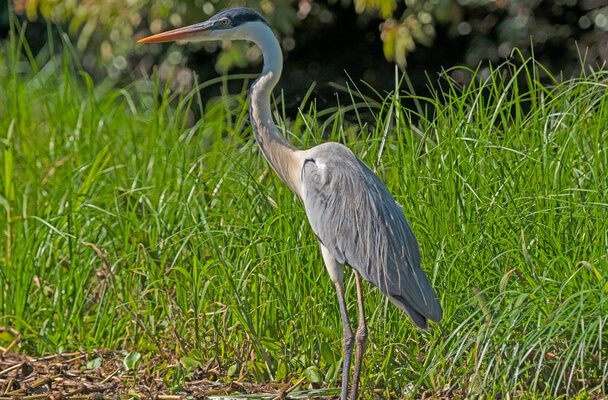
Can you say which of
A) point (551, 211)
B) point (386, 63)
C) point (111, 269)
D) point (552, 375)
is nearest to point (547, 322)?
point (552, 375)

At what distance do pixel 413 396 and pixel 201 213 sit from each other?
1220 mm

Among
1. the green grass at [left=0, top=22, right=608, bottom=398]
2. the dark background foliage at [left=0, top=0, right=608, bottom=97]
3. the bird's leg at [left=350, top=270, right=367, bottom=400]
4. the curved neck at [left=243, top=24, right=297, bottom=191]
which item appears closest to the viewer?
the green grass at [left=0, top=22, right=608, bottom=398]

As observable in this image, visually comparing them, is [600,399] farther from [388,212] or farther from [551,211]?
[388,212]

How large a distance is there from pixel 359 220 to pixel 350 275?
373mm

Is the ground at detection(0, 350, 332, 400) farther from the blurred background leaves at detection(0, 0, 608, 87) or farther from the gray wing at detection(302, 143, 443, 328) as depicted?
the blurred background leaves at detection(0, 0, 608, 87)

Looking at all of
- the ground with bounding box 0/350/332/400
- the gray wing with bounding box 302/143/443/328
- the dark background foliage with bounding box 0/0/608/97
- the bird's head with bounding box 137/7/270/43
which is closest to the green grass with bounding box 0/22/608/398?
the ground with bounding box 0/350/332/400

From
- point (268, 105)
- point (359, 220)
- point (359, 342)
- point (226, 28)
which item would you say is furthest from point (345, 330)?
point (226, 28)

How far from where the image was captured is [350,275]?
4.17 m

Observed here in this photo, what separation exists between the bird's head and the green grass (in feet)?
1.95

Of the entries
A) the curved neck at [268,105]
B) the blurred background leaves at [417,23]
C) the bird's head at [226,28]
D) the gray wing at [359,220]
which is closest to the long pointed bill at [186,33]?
the bird's head at [226,28]

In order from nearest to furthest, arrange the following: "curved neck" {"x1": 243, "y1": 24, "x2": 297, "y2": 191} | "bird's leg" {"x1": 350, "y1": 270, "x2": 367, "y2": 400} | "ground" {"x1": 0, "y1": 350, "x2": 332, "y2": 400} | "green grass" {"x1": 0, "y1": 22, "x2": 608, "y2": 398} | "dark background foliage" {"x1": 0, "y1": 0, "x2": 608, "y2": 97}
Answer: "green grass" {"x1": 0, "y1": 22, "x2": 608, "y2": 398} < "bird's leg" {"x1": 350, "y1": 270, "x2": 367, "y2": 400} < "ground" {"x1": 0, "y1": 350, "x2": 332, "y2": 400} < "curved neck" {"x1": 243, "y1": 24, "x2": 297, "y2": 191} < "dark background foliage" {"x1": 0, "y1": 0, "x2": 608, "y2": 97}

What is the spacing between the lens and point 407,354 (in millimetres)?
3881

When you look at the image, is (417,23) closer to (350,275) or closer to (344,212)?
(350,275)

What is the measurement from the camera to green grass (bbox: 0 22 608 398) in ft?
11.8
